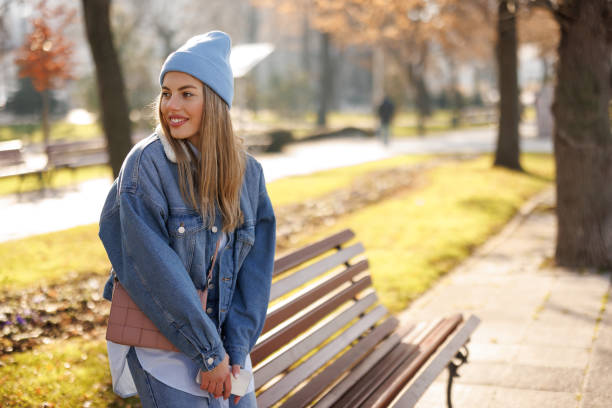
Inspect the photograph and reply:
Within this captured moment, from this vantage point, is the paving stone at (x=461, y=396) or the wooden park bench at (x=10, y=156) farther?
the wooden park bench at (x=10, y=156)

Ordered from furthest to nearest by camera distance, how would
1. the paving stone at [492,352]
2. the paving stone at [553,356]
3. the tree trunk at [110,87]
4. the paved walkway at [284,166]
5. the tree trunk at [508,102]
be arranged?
the tree trunk at [508,102], the paved walkway at [284,166], the tree trunk at [110,87], the paving stone at [492,352], the paving stone at [553,356]

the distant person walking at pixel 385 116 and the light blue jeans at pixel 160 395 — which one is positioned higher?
the distant person walking at pixel 385 116

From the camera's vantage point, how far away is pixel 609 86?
657 centimetres

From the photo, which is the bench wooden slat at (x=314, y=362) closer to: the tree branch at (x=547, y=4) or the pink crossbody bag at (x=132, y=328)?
the pink crossbody bag at (x=132, y=328)

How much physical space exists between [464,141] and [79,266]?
21.1m

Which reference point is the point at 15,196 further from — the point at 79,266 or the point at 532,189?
the point at 532,189

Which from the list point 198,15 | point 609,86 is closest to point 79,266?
point 609,86

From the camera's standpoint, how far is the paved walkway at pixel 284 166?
34.4 feet

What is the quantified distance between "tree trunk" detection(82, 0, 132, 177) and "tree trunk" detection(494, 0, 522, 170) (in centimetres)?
996

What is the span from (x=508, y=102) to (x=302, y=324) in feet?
44.1

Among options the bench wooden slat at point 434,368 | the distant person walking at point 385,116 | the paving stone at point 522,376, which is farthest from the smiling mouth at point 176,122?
the distant person walking at point 385,116

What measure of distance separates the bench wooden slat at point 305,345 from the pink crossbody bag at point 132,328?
79 centimetres

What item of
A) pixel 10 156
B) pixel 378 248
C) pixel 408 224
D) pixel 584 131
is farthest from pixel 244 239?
pixel 10 156

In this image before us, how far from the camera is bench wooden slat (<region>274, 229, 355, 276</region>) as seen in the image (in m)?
3.25
